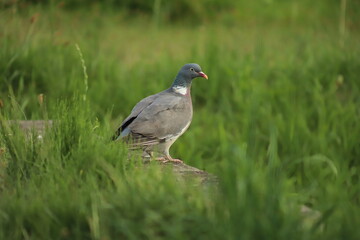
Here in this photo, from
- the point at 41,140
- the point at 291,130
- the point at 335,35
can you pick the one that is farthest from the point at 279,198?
the point at 335,35

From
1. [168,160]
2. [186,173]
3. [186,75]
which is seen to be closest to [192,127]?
[186,75]

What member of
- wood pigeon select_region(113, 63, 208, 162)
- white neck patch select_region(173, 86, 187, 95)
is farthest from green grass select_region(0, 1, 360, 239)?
white neck patch select_region(173, 86, 187, 95)

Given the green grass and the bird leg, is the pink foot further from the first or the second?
the green grass

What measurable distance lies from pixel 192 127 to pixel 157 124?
156 centimetres

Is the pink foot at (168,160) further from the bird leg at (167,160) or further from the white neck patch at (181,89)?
the white neck patch at (181,89)

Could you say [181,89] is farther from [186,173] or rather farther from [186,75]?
[186,173]

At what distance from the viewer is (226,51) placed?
628 centimetres

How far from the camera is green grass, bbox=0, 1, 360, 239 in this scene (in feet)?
8.10

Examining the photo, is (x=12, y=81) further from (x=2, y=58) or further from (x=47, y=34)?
(x=47, y=34)

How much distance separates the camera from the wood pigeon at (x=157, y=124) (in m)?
3.72

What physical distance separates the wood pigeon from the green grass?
19 cm

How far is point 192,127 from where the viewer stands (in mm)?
5336

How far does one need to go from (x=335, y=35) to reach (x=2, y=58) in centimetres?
392

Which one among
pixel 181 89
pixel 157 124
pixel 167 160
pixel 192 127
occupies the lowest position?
pixel 192 127
